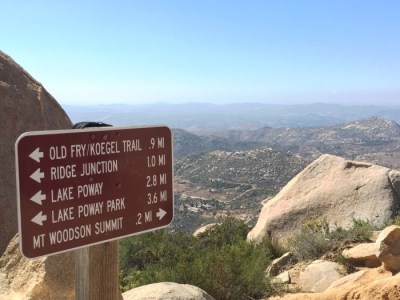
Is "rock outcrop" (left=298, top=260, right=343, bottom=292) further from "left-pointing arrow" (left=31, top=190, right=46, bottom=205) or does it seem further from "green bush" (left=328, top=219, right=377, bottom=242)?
"left-pointing arrow" (left=31, top=190, right=46, bottom=205)

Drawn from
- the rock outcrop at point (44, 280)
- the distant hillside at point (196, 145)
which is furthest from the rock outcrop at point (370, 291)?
the distant hillside at point (196, 145)

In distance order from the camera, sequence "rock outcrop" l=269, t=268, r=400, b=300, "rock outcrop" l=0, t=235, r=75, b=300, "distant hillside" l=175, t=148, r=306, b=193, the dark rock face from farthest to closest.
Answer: "distant hillside" l=175, t=148, r=306, b=193 → the dark rock face → "rock outcrop" l=269, t=268, r=400, b=300 → "rock outcrop" l=0, t=235, r=75, b=300

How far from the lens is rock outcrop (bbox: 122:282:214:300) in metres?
5.38

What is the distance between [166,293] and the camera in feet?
17.8

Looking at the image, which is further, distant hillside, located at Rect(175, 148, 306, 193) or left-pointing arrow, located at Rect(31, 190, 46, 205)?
distant hillside, located at Rect(175, 148, 306, 193)

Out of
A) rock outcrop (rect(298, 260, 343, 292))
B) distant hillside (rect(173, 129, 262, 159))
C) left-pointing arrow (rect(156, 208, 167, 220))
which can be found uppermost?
left-pointing arrow (rect(156, 208, 167, 220))

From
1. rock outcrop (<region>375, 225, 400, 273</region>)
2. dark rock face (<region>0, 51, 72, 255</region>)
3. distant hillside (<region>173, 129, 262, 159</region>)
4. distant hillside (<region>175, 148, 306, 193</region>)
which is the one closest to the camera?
dark rock face (<region>0, 51, 72, 255</region>)

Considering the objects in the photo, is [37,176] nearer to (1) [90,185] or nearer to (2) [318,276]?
(1) [90,185]

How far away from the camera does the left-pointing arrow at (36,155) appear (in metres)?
2.39

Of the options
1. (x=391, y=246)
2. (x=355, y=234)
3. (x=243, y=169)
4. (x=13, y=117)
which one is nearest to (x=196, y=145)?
(x=243, y=169)

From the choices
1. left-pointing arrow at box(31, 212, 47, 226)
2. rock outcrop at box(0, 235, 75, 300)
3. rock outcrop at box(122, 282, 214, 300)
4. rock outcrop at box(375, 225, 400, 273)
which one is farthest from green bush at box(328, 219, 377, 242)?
left-pointing arrow at box(31, 212, 47, 226)

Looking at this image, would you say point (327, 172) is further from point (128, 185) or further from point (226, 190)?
point (226, 190)

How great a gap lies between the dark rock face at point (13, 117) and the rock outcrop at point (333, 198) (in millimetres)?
7581

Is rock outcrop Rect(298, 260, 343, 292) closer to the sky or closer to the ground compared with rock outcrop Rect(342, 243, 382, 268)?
closer to the ground
